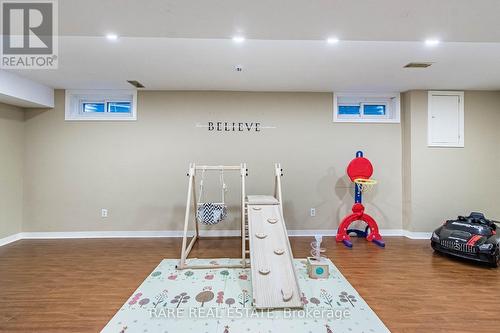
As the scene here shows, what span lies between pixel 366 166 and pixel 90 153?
16.3 feet

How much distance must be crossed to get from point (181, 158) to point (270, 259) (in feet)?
8.87

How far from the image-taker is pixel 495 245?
3.29 m

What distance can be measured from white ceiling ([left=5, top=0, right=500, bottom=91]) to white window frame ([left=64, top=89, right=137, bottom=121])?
25cm

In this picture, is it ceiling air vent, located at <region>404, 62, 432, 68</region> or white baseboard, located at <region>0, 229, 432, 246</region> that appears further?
white baseboard, located at <region>0, 229, 432, 246</region>

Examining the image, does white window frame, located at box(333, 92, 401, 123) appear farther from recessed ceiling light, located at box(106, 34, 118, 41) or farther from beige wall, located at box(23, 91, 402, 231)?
recessed ceiling light, located at box(106, 34, 118, 41)

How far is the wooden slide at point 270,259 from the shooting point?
2396 mm

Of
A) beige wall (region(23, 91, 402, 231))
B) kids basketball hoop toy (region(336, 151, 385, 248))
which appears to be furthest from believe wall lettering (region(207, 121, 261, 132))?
kids basketball hoop toy (region(336, 151, 385, 248))

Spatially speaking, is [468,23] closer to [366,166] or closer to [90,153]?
[366,166]

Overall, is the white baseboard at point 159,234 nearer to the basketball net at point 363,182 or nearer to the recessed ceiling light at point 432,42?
the basketball net at point 363,182

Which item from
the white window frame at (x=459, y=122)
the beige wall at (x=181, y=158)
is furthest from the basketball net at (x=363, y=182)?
the white window frame at (x=459, y=122)

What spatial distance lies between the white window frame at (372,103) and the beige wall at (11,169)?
5.76 m

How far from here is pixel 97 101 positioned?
4707 mm

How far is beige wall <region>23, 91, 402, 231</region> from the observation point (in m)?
4.54

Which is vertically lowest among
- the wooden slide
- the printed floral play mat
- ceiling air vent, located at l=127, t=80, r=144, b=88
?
the printed floral play mat
